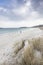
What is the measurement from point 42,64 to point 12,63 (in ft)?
1.67

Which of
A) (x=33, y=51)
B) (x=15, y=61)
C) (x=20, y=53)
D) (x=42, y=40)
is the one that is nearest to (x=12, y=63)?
(x=15, y=61)

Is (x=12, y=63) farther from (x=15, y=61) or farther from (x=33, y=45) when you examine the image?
(x=33, y=45)

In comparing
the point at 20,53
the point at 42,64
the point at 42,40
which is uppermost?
the point at 42,40

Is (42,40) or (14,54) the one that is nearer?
(14,54)

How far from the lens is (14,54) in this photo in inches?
107

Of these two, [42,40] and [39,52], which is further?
[42,40]

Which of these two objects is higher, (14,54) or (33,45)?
(33,45)

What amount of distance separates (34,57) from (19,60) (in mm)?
263

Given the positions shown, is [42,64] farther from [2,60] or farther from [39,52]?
[2,60]

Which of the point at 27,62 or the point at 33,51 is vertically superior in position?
the point at 33,51

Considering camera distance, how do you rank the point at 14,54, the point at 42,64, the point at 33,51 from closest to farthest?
the point at 42,64 → the point at 33,51 → the point at 14,54

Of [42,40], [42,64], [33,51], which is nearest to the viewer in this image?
[42,64]

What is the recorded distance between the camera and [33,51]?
2525 millimetres

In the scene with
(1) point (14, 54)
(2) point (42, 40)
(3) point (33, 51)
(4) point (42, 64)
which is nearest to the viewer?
(4) point (42, 64)
